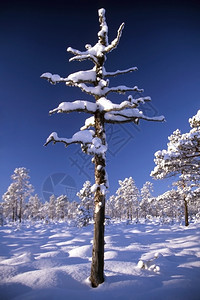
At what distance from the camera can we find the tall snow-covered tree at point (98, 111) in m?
4.93

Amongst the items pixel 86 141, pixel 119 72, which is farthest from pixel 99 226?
pixel 119 72

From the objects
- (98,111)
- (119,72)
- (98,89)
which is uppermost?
(119,72)

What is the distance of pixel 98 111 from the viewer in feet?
18.4

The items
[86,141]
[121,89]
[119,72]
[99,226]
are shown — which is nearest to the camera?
[99,226]

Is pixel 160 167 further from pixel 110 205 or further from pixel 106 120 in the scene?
pixel 110 205

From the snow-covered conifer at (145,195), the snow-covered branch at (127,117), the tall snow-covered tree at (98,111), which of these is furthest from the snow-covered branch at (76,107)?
the snow-covered conifer at (145,195)

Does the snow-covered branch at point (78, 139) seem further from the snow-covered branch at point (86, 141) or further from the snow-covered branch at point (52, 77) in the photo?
the snow-covered branch at point (52, 77)

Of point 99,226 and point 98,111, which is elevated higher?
point 98,111

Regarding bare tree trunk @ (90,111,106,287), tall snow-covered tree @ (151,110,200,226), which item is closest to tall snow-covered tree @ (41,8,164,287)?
bare tree trunk @ (90,111,106,287)

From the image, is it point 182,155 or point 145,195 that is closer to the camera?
point 182,155

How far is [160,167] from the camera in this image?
1112cm

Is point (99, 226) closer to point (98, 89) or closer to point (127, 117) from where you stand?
point (127, 117)

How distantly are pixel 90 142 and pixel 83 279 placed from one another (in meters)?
4.41

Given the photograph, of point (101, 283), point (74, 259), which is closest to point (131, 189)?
point (74, 259)
